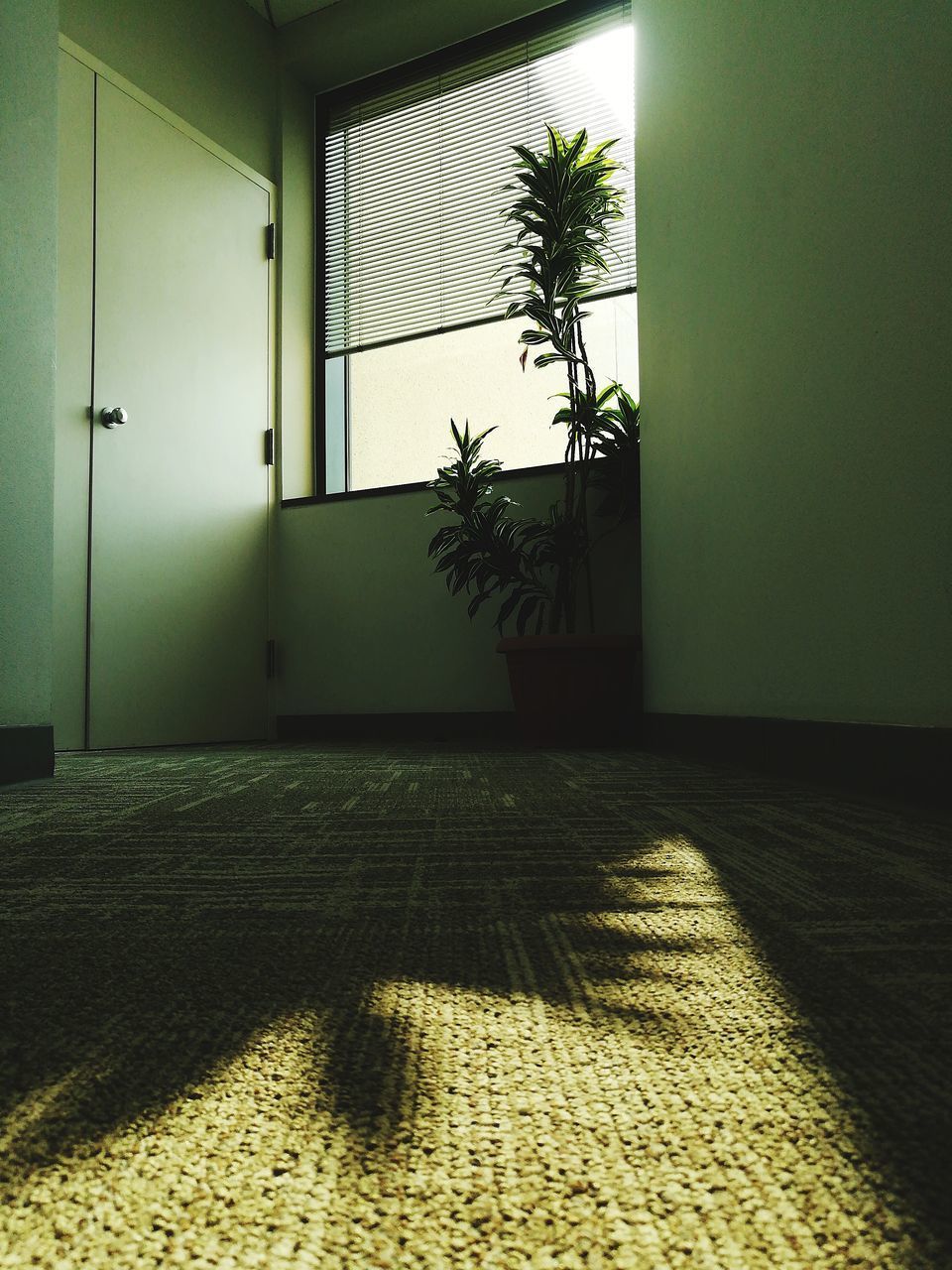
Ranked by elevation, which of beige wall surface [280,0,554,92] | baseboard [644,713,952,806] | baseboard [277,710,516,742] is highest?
beige wall surface [280,0,554,92]

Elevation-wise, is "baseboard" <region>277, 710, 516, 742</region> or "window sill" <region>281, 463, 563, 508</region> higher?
"window sill" <region>281, 463, 563, 508</region>

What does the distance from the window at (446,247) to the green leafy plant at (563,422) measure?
353 millimetres

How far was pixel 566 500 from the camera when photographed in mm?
2795

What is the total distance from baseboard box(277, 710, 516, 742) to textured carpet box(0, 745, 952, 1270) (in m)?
2.28

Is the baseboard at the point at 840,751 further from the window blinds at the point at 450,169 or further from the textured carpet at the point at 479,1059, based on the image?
the window blinds at the point at 450,169

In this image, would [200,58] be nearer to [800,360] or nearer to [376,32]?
[376,32]

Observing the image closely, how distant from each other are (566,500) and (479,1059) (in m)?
2.48

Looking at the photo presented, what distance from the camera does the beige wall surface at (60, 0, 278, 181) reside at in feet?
10.0

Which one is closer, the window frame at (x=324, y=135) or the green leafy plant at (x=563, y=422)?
the green leafy plant at (x=563, y=422)

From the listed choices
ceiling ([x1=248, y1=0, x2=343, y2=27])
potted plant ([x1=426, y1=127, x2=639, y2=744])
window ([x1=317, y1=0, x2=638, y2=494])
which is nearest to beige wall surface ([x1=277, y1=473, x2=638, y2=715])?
window ([x1=317, y1=0, x2=638, y2=494])

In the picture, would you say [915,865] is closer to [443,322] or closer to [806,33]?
[806,33]

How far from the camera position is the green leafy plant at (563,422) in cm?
275

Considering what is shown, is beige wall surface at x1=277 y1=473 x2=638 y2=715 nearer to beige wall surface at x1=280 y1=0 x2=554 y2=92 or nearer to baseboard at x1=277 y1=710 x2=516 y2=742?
baseboard at x1=277 y1=710 x2=516 y2=742

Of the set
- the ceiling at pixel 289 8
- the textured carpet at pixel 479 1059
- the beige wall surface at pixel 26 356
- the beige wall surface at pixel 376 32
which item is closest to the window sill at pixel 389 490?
the beige wall surface at pixel 26 356
